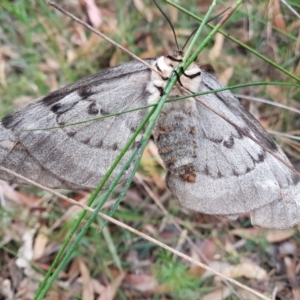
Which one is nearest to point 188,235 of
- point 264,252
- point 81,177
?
point 264,252

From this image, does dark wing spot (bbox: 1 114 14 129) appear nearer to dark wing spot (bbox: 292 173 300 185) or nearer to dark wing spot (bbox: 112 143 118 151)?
dark wing spot (bbox: 112 143 118 151)

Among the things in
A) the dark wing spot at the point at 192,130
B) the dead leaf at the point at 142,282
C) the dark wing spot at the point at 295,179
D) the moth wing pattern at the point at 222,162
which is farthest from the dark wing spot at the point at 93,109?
the dead leaf at the point at 142,282

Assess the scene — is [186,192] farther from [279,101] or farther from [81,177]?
[279,101]

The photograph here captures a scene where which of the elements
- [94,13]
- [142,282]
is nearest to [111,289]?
[142,282]

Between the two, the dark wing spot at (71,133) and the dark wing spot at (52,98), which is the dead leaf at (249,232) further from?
the dark wing spot at (52,98)

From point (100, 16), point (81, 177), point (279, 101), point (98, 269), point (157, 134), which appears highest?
point (100, 16)
